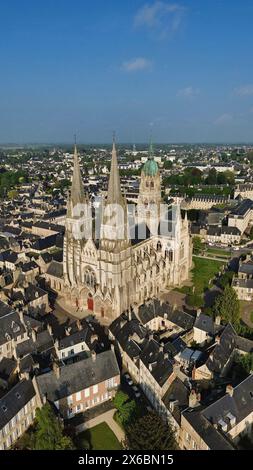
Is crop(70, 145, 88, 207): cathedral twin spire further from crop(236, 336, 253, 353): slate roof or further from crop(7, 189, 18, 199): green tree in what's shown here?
crop(7, 189, 18, 199): green tree

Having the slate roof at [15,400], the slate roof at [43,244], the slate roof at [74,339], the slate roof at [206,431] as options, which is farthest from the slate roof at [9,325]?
the slate roof at [43,244]

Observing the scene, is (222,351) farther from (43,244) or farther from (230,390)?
(43,244)

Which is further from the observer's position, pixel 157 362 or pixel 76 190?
pixel 76 190

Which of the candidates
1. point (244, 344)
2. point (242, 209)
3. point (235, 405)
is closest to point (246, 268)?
point (244, 344)

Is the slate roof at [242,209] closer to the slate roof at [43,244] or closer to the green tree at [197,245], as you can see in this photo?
the green tree at [197,245]

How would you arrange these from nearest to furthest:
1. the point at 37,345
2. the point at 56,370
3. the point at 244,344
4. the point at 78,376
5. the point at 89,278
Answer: the point at 56,370 → the point at 78,376 → the point at 244,344 → the point at 37,345 → the point at 89,278

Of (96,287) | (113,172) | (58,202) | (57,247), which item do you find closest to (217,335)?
(96,287)
